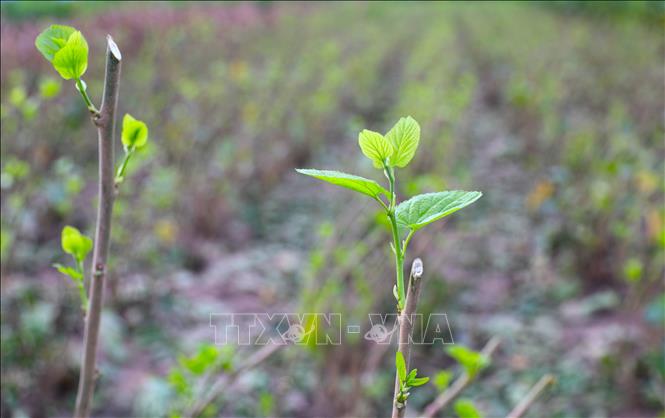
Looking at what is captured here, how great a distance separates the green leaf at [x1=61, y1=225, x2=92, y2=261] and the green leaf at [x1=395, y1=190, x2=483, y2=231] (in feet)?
1.25

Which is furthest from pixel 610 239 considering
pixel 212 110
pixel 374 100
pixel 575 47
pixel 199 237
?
pixel 575 47

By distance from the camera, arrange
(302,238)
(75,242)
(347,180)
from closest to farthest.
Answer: (347,180) → (75,242) → (302,238)

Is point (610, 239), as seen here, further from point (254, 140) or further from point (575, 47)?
point (575, 47)

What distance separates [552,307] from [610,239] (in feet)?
1.44

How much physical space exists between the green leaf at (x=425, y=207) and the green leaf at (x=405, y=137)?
0.11 feet

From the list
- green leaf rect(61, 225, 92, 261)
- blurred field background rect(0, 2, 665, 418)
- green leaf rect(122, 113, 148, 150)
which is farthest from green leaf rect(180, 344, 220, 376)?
green leaf rect(122, 113, 148, 150)

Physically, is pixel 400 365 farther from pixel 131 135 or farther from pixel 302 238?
pixel 302 238

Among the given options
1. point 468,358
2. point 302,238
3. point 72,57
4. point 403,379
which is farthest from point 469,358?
point 302,238

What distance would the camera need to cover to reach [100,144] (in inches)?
21.8

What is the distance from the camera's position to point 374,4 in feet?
46.4

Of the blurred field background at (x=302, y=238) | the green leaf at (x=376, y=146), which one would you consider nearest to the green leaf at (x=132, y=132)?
the green leaf at (x=376, y=146)

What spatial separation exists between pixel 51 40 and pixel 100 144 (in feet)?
0.32

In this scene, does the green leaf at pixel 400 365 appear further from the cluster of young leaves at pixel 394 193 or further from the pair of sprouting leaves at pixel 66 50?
the pair of sprouting leaves at pixel 66 50

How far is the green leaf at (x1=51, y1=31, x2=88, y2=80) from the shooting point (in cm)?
50
